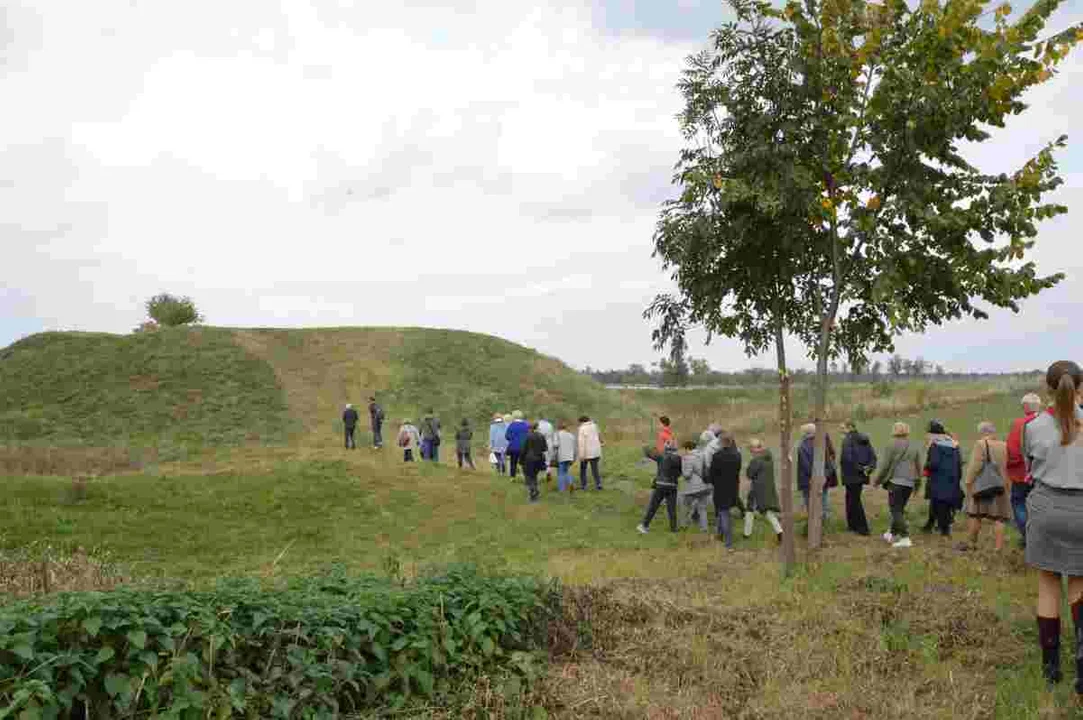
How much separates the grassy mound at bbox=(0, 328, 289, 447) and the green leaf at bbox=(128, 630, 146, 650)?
3108cm

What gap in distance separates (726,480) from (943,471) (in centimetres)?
327

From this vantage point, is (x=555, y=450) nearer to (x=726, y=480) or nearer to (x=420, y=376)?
(x=726, y=480)

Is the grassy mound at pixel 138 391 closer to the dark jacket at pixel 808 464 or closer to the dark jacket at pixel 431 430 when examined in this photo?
the dark jacket at pixel 431 430

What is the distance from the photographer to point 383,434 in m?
38.2

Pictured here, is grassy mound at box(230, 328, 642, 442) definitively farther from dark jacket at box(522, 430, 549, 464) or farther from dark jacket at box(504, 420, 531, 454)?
dark jacket at box(522, 430, 549, 464)

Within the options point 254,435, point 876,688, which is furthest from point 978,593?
point 254,435

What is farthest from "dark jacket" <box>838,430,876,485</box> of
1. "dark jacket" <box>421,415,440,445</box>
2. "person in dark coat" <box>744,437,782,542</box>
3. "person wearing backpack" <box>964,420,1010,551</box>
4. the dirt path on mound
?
the dirt path on mound

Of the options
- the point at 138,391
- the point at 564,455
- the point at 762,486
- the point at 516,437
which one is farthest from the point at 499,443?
the point at 138,391

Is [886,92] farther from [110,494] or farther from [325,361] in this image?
[325,361]

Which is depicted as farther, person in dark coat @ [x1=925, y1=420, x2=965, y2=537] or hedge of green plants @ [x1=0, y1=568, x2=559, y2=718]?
person in dark coat @ [x1=925, y1=420, x2=965, y2=537]

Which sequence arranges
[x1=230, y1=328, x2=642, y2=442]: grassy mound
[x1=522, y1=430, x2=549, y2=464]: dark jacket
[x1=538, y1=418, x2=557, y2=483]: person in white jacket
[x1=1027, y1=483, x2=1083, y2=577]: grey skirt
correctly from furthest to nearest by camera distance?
[x1=230, y1=328, x2=642, y2=442]: grassy mound, [x1=538, y1=418, x2=557, y2=483]: person in white jacket, [x1=522, y1=430, x2=549, y2=464]: dark jacket, [x1=1027, y1=483, x2=1083, y2=577]: grey skirt

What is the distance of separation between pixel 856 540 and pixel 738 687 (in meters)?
8.17

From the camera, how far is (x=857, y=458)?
13.8 metres

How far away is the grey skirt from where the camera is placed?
5.53 metres
